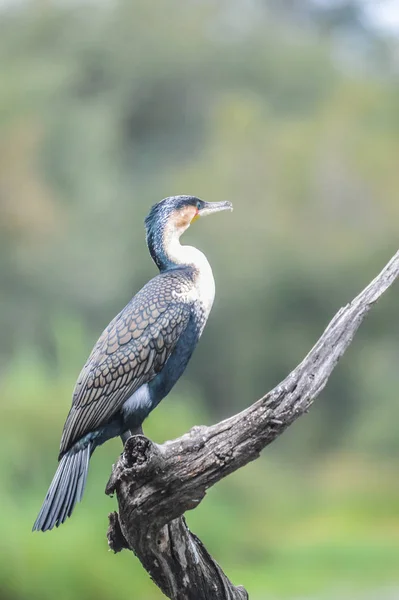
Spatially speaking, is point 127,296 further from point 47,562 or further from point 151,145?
point 47,562

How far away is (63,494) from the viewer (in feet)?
7.74

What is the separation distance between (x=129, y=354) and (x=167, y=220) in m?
0.40

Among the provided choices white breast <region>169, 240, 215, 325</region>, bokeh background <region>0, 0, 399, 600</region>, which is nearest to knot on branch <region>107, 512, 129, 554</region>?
white breast <region>169, 240, 215, 325</region>

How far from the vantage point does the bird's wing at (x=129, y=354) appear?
2443 millimetres

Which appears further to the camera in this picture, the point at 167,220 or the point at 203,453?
the point at 167,220

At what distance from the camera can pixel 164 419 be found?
5.19m

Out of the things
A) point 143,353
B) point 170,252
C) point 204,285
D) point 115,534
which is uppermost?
point 170,252

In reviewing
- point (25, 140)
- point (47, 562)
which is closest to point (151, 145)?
point (25, 140)

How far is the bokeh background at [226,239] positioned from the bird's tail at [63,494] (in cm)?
248

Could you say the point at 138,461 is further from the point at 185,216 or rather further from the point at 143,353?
the point at 185,216

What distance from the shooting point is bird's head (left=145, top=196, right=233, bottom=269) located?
2.58 metres

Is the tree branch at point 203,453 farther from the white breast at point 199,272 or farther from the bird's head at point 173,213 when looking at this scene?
the bird's head at point 173,213

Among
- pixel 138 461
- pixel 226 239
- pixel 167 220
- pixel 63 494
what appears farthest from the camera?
pixel 226 239

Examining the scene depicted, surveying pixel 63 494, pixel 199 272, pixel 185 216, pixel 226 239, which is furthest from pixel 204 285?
pixel 226 239
